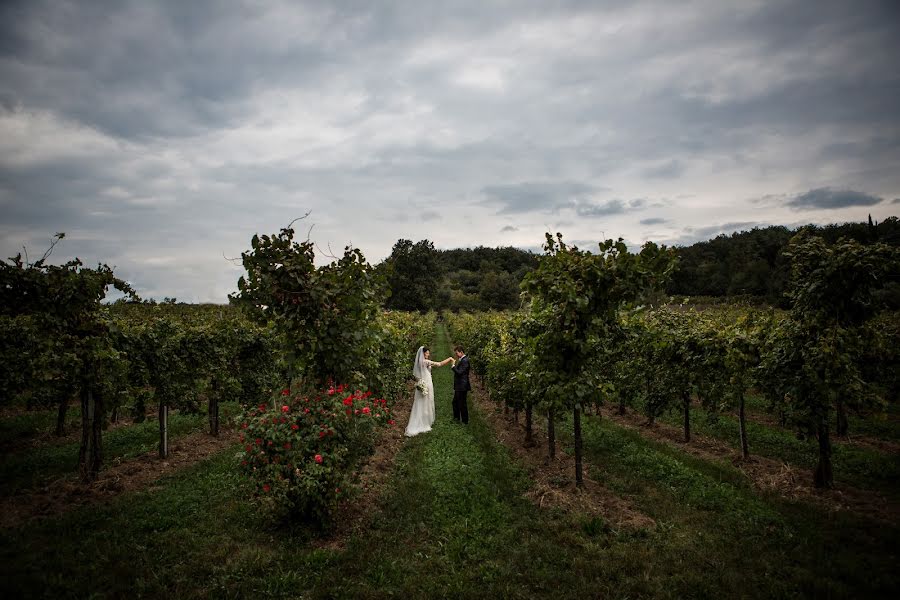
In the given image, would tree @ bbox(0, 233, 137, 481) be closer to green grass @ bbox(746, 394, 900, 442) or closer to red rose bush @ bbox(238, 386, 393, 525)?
red rose bush @ bbox(238, 386, 393, 525)

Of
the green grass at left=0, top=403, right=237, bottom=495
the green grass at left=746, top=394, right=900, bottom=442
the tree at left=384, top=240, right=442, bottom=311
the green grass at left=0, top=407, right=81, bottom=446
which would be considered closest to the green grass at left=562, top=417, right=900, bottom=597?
the green grass at left=746, top=394, right=900, bottom=442

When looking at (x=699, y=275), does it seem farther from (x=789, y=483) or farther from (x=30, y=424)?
(x=30, y=424)

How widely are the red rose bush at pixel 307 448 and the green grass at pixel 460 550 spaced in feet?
2.11

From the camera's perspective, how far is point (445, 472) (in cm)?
918

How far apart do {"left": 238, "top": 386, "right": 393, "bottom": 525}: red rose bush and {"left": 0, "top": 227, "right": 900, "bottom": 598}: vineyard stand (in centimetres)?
3

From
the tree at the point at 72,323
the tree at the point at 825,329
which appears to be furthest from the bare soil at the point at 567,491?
the tree at the point at 72,323

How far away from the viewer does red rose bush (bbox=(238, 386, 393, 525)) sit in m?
5.92

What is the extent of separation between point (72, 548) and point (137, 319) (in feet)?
25.1

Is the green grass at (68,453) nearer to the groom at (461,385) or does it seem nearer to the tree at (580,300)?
the groom at (461,385)

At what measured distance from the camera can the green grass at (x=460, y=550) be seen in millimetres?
5074

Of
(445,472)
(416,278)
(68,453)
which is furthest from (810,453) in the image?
(416,278)

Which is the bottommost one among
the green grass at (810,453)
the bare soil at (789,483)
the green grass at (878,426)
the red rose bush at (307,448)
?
the green grass at (878,426)

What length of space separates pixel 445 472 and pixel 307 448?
13.4ft

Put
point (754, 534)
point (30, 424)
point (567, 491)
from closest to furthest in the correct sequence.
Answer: point (754, 534), point (567, 491), point (30, 424)
